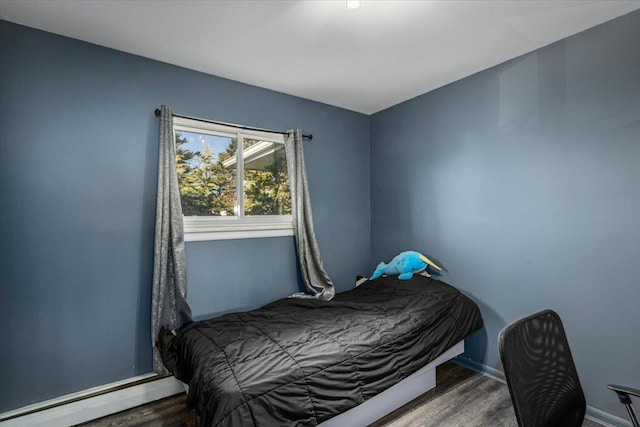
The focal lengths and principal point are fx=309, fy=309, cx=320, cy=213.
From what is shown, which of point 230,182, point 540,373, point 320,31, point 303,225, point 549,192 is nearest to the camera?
point 540,373

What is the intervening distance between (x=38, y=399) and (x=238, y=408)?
1531mm

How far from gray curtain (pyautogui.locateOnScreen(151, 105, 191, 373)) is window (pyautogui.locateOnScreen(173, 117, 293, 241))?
0.55ft

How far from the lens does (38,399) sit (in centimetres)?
193

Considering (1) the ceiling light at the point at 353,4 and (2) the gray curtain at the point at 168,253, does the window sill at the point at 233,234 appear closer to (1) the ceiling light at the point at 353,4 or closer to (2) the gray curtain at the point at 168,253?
(2) the gray curtain at the point at 168,253

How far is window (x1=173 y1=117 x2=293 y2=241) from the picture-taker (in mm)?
2521

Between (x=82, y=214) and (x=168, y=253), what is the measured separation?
1.94ft

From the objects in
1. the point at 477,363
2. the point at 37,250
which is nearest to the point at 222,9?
the point at 37,250

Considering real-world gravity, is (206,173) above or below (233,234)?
above

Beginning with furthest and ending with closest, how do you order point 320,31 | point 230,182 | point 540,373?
point 230,182 → point 320,31 → point 540,373

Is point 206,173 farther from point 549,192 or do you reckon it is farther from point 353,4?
point 549,192

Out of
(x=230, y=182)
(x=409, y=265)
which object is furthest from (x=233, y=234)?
(x=409, y=265)

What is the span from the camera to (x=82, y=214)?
206 centimetres

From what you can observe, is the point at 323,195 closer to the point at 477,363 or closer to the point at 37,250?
the point at 477,363

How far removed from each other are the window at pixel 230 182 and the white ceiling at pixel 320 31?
0.52m
